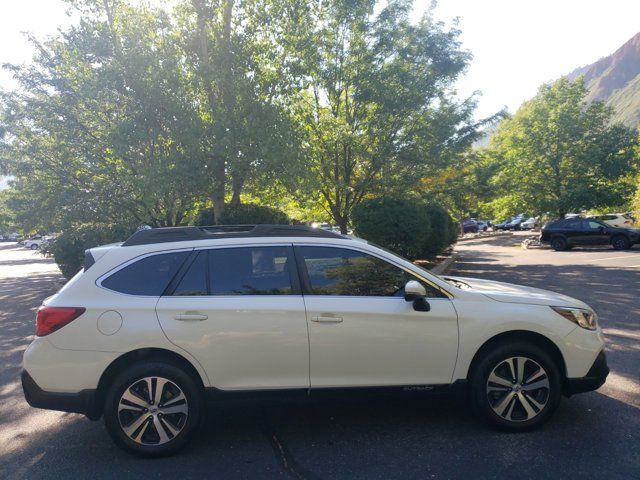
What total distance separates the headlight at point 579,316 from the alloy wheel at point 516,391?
472 mm

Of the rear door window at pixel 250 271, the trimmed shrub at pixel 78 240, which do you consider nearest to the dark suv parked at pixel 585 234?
the trimmed shrub at pixel 78 240

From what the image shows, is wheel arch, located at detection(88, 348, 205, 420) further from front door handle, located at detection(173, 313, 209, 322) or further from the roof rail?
the roof rail

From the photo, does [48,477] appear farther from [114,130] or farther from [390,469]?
[114,130]

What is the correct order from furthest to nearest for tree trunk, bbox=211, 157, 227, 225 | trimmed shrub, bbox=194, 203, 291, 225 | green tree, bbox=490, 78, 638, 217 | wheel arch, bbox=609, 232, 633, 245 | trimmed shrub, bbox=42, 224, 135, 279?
1. green tree, bbox=490, 78, 638, 217
2. wheel arch, bbox=609, 232, 633, 245
3. trimmed shrub, bbox=42, 224, 135, 279
4. trimmed shrub, bbox=194, 203, 291, 225
5. tree trunk, bbox=211, 157, 227, 225

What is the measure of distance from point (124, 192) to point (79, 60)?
3191 millimetres

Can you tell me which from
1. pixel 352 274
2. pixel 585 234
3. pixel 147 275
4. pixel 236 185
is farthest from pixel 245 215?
pixel 585 234

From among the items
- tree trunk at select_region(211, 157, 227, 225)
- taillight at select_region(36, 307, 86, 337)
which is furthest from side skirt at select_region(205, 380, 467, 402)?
tree trunk at select_region(211, 157, 227, 225)

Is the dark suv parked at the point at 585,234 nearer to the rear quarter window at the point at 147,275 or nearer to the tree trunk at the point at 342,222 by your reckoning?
the tree trunk at the point at 342,222

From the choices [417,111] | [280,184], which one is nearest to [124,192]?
[280,184]

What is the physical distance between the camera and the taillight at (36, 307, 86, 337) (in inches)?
150

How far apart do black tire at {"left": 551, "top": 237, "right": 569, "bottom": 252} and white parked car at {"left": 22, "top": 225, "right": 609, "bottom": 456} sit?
2215 cm

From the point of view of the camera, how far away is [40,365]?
3.78 meters

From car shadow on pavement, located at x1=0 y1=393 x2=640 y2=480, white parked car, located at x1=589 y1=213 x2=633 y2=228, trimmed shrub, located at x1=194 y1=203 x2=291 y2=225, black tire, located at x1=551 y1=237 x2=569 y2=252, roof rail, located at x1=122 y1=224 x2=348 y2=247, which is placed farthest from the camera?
white parked car, located at x1=589 y1=213 x2=633 y2=228

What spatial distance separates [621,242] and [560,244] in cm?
253
